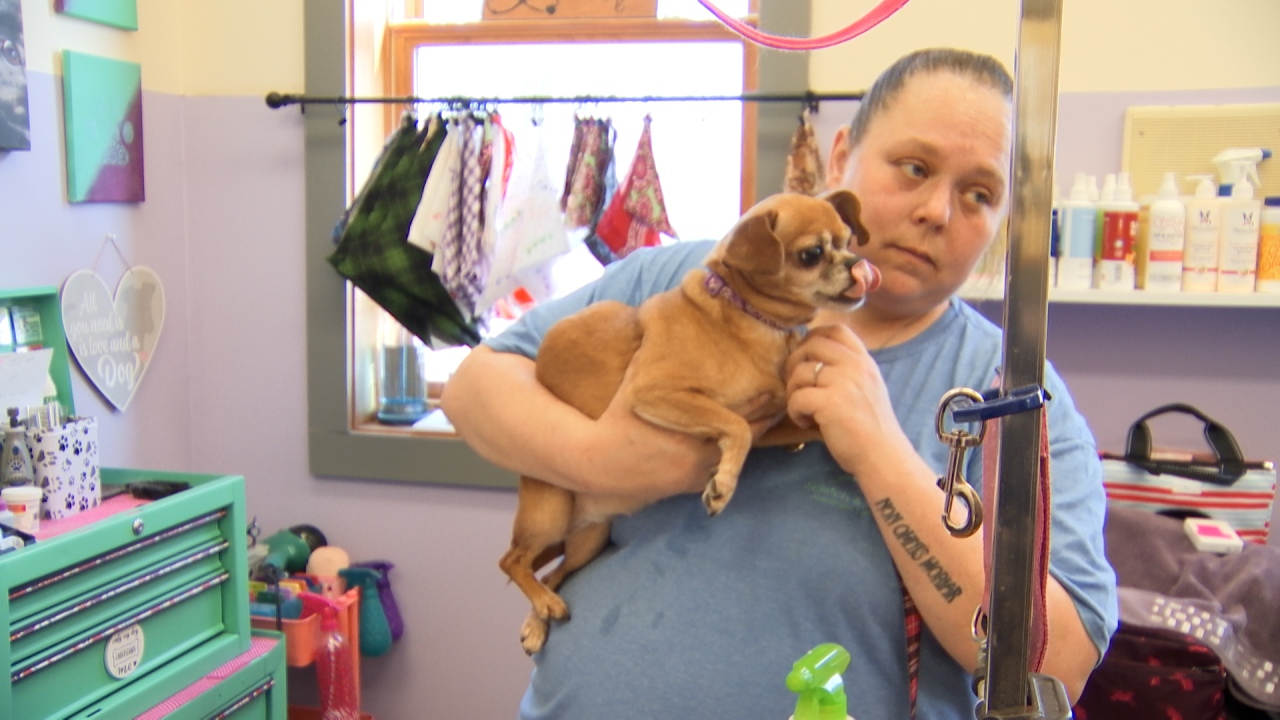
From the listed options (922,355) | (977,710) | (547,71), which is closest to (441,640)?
(547,71)

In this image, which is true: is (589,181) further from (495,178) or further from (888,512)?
(888,512)

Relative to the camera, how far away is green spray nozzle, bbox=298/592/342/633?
2.43 m

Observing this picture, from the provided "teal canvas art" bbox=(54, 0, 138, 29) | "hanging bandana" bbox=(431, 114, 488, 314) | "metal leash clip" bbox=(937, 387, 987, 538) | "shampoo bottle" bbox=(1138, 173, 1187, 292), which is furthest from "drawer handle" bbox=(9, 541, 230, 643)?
"shampoo bottle" bbox=(1138, 173, 1187, 292)

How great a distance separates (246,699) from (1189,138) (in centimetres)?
230

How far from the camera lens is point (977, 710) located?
50 cm

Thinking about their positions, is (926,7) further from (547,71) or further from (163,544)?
(163,544)

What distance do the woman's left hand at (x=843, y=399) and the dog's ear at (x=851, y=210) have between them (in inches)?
4.7

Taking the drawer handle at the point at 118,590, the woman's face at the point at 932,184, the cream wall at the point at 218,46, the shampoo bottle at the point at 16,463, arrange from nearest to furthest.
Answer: the woman's face at the point at 932,184 < the drawer handle at the point at 118,590 < the shampoo bottle at the point at 16,463 < the cream wall at the point at 218,46

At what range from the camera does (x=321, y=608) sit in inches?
95.7

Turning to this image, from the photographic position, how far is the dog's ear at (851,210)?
109cm

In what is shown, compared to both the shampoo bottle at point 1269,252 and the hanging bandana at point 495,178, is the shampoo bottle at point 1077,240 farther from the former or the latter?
the hanging bandana at point 495,178

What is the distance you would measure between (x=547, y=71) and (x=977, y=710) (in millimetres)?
2341

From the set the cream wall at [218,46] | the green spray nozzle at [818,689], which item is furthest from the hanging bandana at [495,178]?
the green spray nozzle at [818,689]

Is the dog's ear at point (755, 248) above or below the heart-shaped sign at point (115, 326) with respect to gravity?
above
